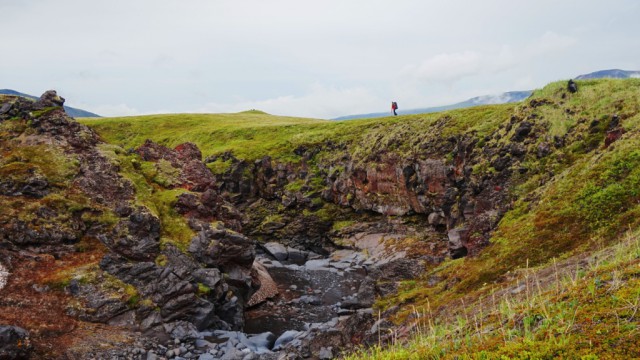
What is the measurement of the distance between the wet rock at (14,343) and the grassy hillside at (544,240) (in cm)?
1988

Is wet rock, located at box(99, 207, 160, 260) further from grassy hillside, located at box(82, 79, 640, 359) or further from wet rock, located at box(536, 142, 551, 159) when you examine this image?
wet rock, located at box(536, 142, 551, 159)

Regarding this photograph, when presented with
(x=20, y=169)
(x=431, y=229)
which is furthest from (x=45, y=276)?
→ (x=431, y=229)

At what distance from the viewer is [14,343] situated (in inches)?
867

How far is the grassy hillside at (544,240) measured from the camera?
9484 millimetres

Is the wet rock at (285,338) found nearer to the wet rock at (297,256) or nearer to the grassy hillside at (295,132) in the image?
the wet rock at (297,256)

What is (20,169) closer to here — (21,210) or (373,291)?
(21,210)

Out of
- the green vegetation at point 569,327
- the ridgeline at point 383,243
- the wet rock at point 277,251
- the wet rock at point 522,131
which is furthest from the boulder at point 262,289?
the wet rock at point 522,131

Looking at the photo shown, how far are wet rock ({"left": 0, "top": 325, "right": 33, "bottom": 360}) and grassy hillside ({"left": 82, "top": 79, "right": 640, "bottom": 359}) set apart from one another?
1988cm

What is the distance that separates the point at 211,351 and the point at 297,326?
938cm

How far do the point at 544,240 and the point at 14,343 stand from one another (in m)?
30.1

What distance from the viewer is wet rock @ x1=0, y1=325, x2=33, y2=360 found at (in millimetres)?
21516

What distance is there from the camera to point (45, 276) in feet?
93.7

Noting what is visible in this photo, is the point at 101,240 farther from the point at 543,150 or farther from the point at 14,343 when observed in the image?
the point at 543,150

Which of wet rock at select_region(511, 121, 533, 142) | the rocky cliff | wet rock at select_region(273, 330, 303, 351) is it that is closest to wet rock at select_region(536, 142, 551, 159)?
wet rock at select_region(511, 121, 533, 142)
